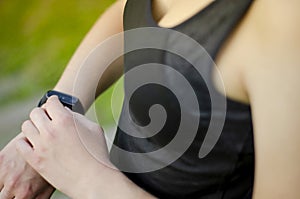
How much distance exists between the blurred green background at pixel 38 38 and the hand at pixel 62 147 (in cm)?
144

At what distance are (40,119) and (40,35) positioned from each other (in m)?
1.58

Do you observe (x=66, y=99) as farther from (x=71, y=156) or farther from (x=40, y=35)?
(x=40, y=35)

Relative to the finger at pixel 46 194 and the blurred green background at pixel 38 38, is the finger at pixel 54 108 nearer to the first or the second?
the finger at pixel 46 194

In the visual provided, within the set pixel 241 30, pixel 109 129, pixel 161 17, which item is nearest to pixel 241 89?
pixel 241 30

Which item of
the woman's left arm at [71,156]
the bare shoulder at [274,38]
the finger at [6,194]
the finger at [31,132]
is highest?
the bare shoulder at [274,38]

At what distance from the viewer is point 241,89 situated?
530 millimetres

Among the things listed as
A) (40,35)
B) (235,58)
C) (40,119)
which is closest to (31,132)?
(40,119)

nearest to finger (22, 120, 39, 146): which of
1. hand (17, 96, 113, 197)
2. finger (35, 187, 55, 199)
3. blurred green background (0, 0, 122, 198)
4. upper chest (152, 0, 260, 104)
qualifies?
hand (17, 96, 113, 197)

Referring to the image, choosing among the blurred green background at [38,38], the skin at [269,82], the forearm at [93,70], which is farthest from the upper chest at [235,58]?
the blurred green background at [38,38]

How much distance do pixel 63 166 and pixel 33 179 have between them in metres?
0.11

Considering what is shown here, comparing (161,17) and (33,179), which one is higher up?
(161,17)

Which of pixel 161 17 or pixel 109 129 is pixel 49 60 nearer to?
pixel 109 129

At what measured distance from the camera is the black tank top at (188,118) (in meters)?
0.55

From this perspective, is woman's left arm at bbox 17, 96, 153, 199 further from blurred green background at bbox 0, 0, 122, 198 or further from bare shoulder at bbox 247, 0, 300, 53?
blurred green background at bbox 0, 0, 122, 198
